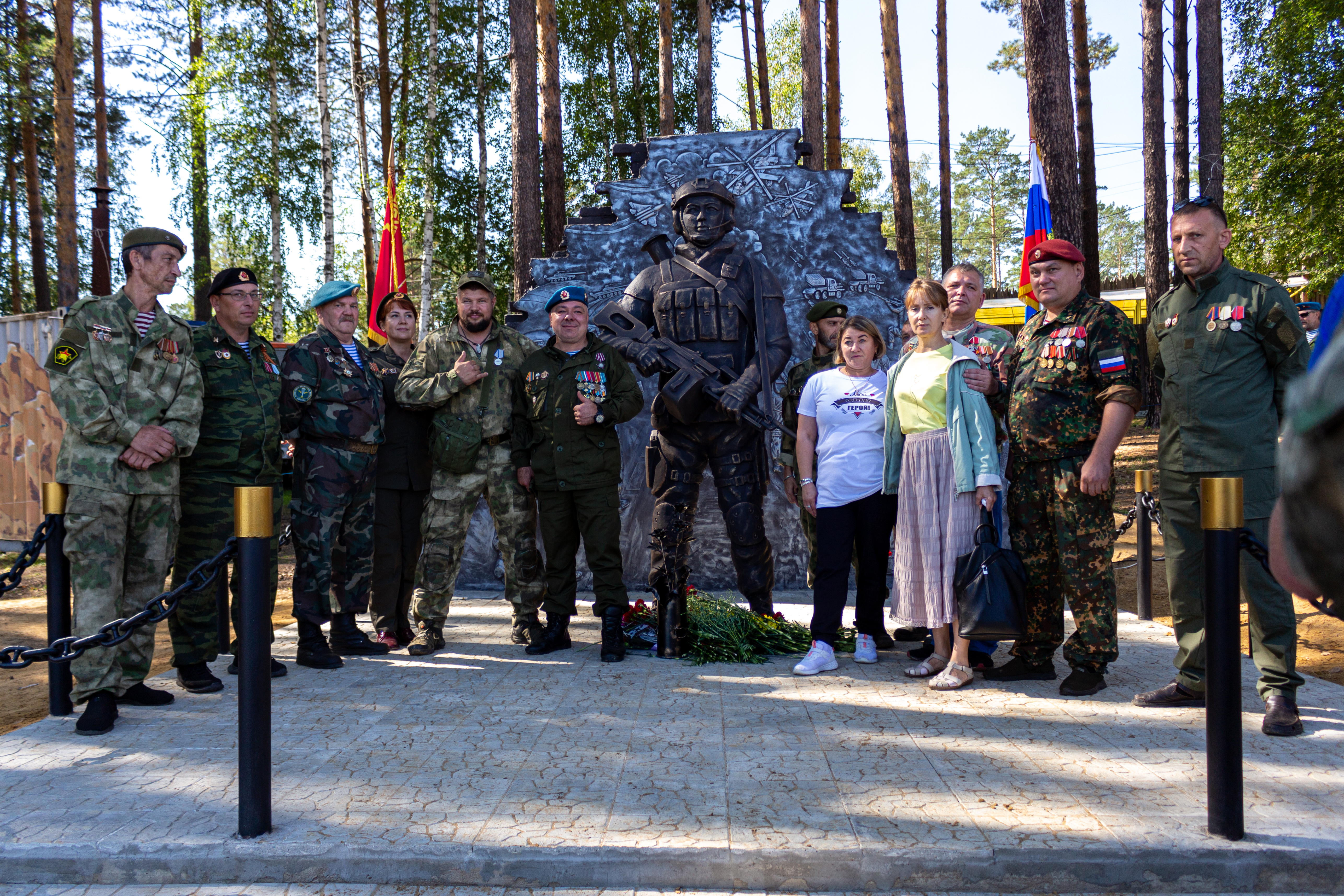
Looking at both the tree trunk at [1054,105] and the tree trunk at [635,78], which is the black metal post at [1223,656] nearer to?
the tree trunk at [1054,105]

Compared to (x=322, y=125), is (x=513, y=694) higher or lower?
lower

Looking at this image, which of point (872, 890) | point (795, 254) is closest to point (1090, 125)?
point (795, 254)

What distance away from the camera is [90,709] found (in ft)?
12.8

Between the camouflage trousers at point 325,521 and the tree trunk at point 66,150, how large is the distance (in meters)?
10.9

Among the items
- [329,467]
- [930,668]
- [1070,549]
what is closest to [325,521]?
[329,467]

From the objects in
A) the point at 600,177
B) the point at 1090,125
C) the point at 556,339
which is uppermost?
the point at 600,177

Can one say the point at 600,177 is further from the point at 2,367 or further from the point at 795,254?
the point at 795,254

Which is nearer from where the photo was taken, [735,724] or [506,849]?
[506,849]

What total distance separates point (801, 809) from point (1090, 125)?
15.0 meters

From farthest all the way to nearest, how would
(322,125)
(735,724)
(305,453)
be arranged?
(322,125) → (305,453) → (735,724)

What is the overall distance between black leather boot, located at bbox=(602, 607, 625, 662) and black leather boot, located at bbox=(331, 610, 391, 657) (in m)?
1.34

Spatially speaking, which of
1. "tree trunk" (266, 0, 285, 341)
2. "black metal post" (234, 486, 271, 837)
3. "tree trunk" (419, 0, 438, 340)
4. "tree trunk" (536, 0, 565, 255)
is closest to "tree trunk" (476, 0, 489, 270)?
"tree trunk" (419, 0, 438, 340)

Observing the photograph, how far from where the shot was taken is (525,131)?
1035 cm

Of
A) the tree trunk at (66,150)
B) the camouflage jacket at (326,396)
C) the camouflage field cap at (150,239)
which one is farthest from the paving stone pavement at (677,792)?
the tree trunk at (66,150)
